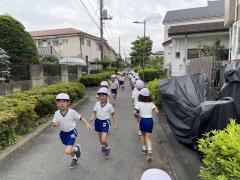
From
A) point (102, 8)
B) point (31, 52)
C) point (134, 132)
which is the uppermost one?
point (102, 8)

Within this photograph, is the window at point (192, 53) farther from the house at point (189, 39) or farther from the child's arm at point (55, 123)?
the child's arm at point (55, 123)

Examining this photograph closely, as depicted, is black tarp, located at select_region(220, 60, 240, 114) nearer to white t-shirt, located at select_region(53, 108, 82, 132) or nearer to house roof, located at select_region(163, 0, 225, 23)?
white t-shirt, located at select_region(53, 108, 82, 132)

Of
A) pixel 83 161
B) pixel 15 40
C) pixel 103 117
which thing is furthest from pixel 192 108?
pixel 15 40

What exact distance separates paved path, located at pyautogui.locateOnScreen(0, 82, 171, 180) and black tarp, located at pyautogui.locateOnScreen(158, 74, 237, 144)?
797 mm

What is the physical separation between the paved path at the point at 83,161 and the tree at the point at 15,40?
6302mm

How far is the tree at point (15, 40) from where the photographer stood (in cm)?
1080

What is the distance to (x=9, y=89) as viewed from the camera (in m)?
8.84

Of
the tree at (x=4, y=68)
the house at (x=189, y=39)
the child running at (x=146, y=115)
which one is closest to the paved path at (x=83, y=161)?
the child running at (x=146, y=115)

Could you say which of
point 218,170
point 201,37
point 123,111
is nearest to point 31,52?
point 123,111

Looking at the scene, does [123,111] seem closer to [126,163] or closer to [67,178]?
[126,163]

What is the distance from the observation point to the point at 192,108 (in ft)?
17.3

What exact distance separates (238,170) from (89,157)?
3.58m

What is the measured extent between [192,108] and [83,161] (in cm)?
278

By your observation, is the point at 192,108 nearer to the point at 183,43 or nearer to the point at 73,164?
the point at 73,164
